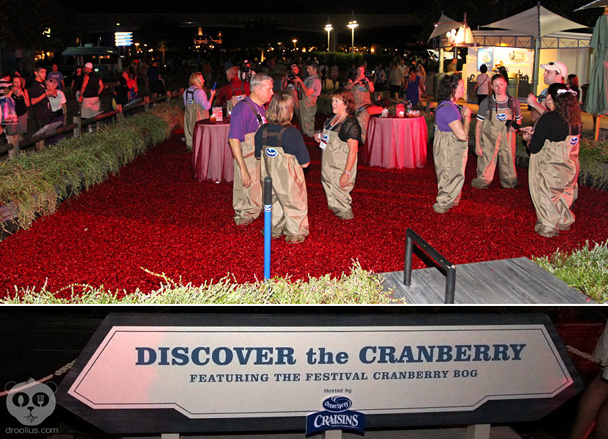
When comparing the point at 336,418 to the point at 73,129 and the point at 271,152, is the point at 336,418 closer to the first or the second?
the point at 271,152

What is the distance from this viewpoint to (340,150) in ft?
25.0

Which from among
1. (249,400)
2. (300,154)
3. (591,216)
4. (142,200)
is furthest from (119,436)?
(591,216)

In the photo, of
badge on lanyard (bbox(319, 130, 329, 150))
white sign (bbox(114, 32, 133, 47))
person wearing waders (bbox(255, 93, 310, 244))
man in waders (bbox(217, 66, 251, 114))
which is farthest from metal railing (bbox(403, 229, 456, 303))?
white sign (bbox(114, 32, 133, 47))

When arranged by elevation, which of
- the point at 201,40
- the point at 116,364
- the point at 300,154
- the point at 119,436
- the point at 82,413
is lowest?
the point at 119,436

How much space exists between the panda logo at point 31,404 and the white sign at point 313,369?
63cm

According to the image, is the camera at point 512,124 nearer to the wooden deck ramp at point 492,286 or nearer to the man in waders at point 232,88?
the wooden deck ramp at point 492,286

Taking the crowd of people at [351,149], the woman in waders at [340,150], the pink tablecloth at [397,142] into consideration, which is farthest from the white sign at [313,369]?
the pink tablecloth at [397,142]

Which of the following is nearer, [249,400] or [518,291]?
[249,400]

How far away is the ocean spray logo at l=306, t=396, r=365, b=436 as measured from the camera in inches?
134

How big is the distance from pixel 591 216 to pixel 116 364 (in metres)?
6.69

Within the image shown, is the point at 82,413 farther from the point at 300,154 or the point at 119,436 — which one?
the point at 300,154

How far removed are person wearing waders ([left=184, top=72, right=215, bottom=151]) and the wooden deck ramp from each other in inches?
279

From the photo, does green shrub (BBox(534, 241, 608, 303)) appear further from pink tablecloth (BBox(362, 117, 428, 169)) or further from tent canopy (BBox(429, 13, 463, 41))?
tent canopy (BBox(429, 13, 463, 41))

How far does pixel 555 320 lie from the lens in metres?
4.35
